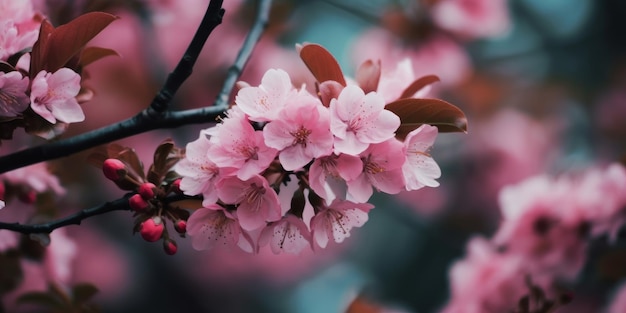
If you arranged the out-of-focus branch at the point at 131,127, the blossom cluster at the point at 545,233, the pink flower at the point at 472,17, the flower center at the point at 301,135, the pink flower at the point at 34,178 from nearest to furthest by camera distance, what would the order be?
the flower center at the point at 301,135, the out-of-focus branch at the point at 131,127, the pink flower at the point at 34,178, the blossom cluster at the point at 545,233, the pink flower at the point at 472,17

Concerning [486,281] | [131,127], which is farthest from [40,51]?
[486,281]

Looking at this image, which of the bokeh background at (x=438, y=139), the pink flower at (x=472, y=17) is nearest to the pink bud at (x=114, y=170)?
the bokeh background at (x=438, y=139)

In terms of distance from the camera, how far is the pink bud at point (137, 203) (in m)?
0.77

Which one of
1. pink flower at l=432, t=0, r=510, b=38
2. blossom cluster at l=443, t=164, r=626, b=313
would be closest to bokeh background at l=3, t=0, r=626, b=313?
pink flower at l=432, t=0, r=510, b=38

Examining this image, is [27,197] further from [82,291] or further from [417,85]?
[417,85]

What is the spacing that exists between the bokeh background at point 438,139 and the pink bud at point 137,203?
2.70 ft

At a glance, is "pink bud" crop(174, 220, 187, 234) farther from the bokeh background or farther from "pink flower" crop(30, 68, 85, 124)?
the bokeh background

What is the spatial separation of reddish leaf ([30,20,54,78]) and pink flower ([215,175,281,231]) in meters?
0.28

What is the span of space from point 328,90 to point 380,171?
119 mm

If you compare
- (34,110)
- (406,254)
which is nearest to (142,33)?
(34,110)

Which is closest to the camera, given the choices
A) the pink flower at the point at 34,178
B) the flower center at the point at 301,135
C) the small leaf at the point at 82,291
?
the flower center at the point at 301,135

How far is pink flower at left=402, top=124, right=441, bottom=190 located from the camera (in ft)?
2.56

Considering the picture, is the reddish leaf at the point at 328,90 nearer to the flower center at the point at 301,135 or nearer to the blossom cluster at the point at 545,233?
the flower center at the point at 301,135

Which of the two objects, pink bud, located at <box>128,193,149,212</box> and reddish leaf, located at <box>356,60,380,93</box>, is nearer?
pink bud, located at <box>128,193,149,212</box>
